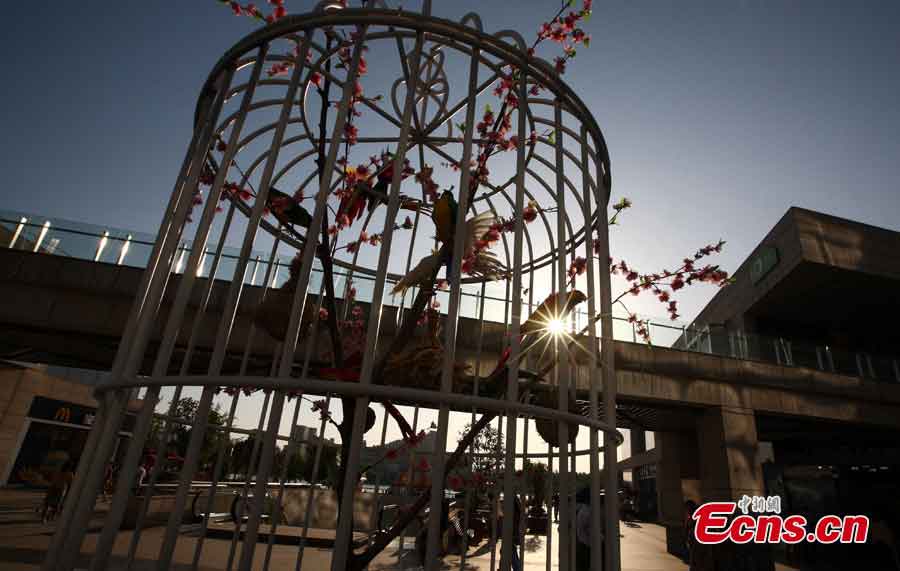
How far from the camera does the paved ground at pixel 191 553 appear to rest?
5.60m

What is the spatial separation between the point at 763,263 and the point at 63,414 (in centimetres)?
2826

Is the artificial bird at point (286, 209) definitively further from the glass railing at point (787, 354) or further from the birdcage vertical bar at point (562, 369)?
the glass railing at point (787, 354)

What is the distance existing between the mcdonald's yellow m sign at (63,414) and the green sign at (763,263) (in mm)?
27985

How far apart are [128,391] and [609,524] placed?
1474 millimetres

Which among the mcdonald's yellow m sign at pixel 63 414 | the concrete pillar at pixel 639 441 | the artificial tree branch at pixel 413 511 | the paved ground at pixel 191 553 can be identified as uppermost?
the concrete pillar at pixel 639 441

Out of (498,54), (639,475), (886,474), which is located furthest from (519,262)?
(639,475)

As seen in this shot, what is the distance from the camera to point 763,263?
1833 centimetres

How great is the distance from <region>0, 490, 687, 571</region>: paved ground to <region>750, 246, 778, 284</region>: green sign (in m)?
12.3

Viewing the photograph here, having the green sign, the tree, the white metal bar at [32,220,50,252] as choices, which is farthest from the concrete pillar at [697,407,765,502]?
the white metal bar at [32,220,50,252]

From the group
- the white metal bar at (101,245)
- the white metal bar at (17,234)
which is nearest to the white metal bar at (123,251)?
the white metal bar at (101,245)

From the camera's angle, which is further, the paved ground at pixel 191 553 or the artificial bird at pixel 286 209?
the paved ground at pixel 191 553

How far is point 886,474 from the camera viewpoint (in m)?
16.5

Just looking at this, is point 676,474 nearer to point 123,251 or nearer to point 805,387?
point 805,387

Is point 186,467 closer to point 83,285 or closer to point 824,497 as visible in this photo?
point 83,285
